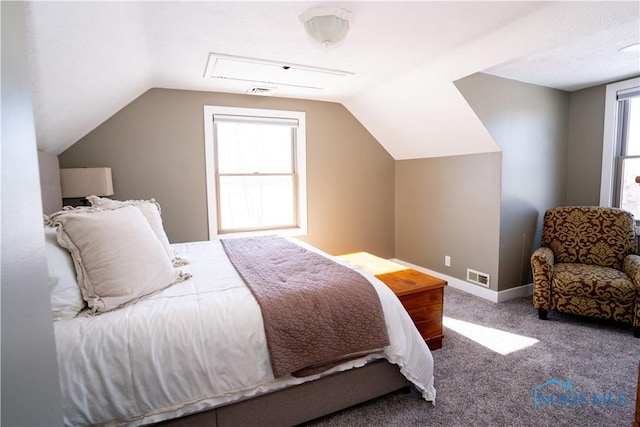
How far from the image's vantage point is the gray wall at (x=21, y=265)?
1.60 feet

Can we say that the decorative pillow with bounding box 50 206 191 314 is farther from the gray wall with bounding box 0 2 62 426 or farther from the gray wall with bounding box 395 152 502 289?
the gray wall with bounding box 395 152 502 289

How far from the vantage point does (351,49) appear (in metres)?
2.41

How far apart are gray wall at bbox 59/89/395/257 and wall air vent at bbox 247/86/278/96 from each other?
15 centimetres

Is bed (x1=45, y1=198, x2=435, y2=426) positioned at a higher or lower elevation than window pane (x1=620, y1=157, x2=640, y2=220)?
lower

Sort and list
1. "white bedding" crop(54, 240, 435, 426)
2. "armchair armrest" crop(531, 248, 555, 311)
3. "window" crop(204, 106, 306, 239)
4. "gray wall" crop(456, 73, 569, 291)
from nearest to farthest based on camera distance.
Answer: "white bedding" crop(54, 240, 435, 426) → "armchair armrest" crop(531, 248, 555, 311) → "gray wall" crop(456, 73, 569, 291) → "window" crop(204, 106, 306, 239)

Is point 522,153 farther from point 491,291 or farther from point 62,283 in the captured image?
point 62,283

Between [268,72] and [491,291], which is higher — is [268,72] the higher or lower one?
the higher one

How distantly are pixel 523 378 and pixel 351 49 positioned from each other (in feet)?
8.28

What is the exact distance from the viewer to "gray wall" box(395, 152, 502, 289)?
10.5 ft

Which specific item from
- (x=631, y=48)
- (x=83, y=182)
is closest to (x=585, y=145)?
(x=631, y=48)

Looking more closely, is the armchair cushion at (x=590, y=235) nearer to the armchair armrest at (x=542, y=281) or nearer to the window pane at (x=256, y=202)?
the armchair armrest at (x=542, y=281)

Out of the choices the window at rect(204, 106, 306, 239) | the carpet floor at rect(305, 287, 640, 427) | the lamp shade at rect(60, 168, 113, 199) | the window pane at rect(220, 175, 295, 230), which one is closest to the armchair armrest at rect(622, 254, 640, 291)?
the carpet floor at rect(305, 287, 640, 427)

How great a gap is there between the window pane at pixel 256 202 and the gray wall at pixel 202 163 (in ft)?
0.81

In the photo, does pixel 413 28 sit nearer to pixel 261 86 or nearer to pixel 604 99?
pixel 261 86
